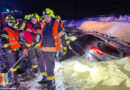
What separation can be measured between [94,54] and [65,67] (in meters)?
1.07

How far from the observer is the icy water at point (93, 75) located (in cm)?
322

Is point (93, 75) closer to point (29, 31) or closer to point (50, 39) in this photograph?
point (50, 39)

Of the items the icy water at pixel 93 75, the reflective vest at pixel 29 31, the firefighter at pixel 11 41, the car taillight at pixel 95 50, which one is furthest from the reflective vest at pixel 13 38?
the car taillight at pixel 95 50

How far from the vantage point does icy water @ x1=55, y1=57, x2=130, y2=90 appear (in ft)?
10.6

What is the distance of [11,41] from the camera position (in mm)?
3832

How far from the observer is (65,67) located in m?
4.36

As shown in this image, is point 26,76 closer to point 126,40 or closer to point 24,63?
point 24,63

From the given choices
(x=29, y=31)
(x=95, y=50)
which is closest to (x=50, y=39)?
(x=29, y=31)

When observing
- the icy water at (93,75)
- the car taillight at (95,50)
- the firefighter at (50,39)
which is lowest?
the icy water at (93,75)

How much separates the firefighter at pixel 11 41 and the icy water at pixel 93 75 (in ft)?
4.62

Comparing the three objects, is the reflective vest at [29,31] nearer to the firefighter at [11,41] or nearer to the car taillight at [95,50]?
the firefighter at [11,41]

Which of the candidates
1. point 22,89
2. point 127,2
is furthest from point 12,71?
point 127,2

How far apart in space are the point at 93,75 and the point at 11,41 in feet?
8.48

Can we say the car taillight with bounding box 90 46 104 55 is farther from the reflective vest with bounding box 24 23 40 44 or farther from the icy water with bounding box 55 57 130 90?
the reflective vest with bounding box 24 23 40 44
